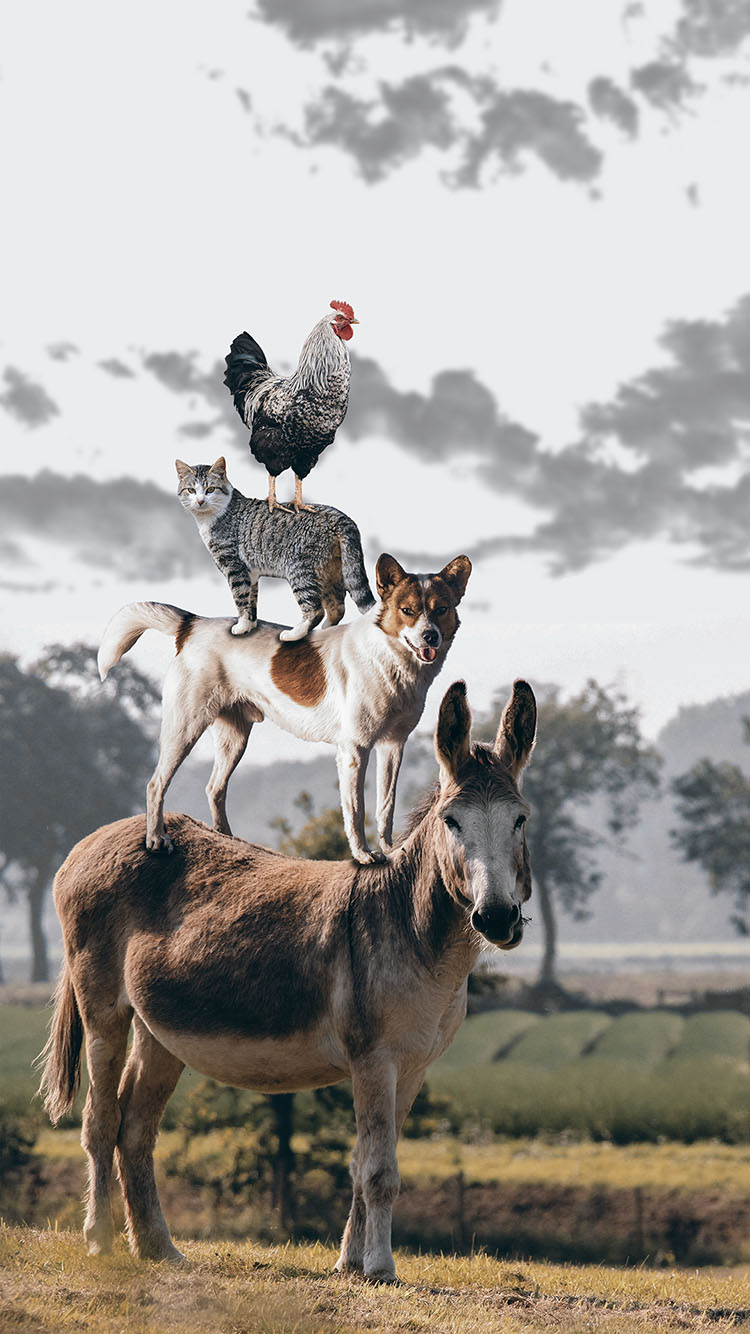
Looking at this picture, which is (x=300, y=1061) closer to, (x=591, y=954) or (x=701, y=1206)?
(x=701, y=1206)

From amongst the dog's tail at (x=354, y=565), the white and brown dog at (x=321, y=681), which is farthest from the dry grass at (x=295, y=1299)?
the dog's tail at (x=354, y=565)

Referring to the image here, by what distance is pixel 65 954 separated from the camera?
9.26m

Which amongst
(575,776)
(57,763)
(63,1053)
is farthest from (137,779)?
(63,1053)

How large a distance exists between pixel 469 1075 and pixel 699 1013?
19452 millimetres

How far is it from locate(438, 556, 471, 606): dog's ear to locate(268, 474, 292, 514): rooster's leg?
4.42 ft

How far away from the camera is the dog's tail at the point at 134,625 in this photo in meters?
9.33

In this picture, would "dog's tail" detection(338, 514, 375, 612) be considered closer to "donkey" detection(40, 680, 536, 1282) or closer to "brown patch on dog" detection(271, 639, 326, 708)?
"brown patch on dog" detection(271, 639, 326, 708)

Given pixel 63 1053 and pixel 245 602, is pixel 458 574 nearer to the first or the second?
pixel 245 602

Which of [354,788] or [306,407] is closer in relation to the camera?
[354,788]

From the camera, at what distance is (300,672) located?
28.2ft

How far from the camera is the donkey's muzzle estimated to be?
719 centimetres

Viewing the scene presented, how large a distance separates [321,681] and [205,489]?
171 cm

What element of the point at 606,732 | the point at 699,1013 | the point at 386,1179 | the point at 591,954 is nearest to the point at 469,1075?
the point at 699,1013

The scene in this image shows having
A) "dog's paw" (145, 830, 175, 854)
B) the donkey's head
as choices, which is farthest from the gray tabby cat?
"dog's paw" (145, 830, 175, 854)
